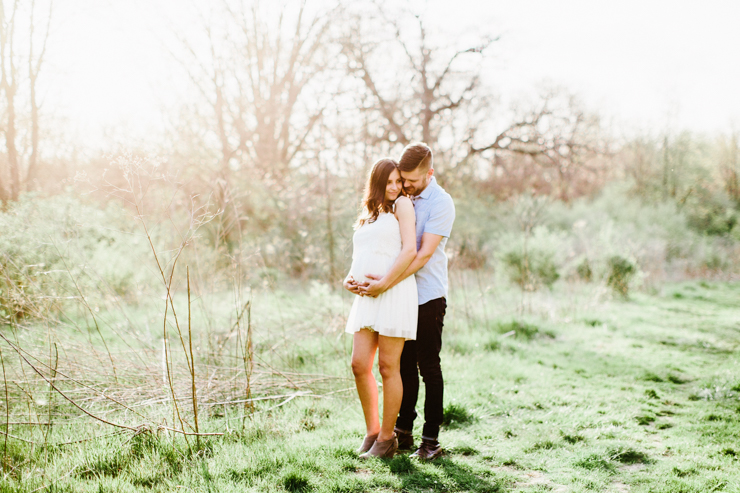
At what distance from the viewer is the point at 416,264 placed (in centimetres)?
292

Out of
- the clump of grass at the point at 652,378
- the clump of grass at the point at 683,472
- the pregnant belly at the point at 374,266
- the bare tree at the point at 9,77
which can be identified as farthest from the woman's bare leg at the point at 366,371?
the bare tree at the point at 9,77

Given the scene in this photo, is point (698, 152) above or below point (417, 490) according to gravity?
above

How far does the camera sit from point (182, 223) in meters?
9.45

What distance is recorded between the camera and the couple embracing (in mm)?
2922

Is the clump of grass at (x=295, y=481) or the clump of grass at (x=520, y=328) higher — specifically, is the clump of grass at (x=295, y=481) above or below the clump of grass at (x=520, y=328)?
below

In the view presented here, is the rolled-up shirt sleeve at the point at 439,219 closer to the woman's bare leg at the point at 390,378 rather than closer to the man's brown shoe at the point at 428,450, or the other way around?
the woman's bare leg at the point at 390,378

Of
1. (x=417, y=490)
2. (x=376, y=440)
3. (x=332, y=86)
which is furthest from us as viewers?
(x=332, y=86)

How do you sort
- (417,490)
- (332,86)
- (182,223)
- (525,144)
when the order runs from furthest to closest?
(525,144)
(332,86)
(182,223)
(417,490)

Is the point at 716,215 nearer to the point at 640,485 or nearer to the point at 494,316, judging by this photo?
the point at 494,316

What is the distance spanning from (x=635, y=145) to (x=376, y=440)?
24.8 m

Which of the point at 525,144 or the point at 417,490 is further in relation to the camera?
the point at 525,144

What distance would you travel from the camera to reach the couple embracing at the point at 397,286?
2922mm

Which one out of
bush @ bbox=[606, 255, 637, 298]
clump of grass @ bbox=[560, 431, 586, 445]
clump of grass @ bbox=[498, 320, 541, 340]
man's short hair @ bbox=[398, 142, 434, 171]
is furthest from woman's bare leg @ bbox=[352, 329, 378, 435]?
bush @ bbox=[606, 255, 637, 298]

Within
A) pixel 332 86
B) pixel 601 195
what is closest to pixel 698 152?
pixel 601 195
